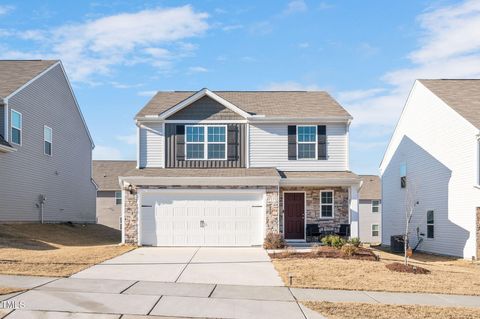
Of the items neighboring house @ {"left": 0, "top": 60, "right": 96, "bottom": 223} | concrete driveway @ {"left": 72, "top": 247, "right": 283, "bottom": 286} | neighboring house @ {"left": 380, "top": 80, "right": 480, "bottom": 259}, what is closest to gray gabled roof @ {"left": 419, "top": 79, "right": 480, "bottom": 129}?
neighboring house @ {"left": 380, "top": 80, "right": 480, "bottom": 259}

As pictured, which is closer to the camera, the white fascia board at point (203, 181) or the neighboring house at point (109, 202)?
the white fascia board at point (203, 181)

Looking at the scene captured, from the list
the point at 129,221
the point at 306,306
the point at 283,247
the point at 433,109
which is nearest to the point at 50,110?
the point at 129,221

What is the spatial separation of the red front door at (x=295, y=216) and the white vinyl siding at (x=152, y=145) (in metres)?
5.75

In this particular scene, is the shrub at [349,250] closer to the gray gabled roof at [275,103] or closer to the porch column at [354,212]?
the porch column at [354,212]

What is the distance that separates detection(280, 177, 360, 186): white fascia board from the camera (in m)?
21.3

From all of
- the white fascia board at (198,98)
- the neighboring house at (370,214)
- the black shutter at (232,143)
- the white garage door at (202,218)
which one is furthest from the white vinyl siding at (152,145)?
the neighboring house at (370,214)

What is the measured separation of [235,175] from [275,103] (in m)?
5.38

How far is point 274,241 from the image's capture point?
66.8 feet

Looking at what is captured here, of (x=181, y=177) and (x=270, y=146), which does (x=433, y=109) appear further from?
(x=181, y=177)

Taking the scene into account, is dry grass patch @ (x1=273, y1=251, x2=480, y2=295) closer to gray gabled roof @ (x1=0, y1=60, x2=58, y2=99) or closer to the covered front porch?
the covered front porch

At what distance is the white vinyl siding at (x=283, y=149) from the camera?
897 inches

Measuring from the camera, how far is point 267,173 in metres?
21.5

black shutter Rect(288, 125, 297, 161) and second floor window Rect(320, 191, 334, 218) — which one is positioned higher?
black shutter Rect(288, 125, 297, 161)

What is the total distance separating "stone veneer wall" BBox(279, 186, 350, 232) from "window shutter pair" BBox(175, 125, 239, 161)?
2.67 meters
